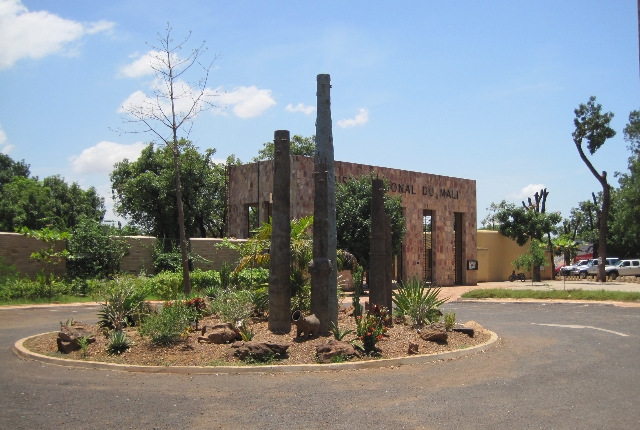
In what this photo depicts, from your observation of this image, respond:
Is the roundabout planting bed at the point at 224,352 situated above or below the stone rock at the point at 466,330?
below

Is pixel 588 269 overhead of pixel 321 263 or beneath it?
beneath

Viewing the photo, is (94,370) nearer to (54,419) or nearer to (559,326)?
(54,419)

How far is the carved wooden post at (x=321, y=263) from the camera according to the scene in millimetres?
11891

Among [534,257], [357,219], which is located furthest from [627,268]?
[357,219]

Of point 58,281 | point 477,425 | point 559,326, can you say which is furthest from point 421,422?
point 58,281

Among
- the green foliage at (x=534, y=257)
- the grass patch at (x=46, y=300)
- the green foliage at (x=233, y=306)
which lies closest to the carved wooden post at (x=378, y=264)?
the green foliage at (x=233, y=306)

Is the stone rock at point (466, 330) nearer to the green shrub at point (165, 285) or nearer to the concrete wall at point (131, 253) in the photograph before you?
the green shrub at point (165, 285)

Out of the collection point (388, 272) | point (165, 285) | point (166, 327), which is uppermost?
point (388, 272)

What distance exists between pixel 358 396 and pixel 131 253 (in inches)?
796

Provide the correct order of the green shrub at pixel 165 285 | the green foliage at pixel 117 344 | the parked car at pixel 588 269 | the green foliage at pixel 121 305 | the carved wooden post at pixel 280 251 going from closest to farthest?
the green foliage at pixel 117 344 < the carved wooden post at pixel 280 251 < the green foliage at pixel 121 305 < the green shrub at pixel 165 285 < the parked car at pixel 588 269

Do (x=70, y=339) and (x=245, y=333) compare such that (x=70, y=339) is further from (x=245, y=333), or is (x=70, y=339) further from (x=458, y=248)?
(x=458, y=248)

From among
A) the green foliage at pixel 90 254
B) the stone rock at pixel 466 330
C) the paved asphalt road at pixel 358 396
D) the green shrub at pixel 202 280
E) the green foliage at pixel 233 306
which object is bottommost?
the paved asphalt road at pixel 358 396

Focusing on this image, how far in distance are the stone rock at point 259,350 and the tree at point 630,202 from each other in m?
42.9

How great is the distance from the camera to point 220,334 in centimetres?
1109
